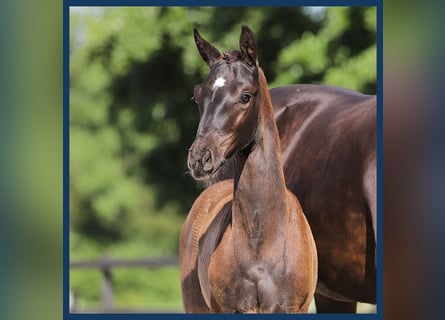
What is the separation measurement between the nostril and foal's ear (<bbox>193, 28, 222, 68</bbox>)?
46 cm

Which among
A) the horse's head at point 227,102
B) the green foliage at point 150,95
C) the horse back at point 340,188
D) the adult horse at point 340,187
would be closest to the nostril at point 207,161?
the horse's head at point 227,102

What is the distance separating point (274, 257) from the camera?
13.1ft

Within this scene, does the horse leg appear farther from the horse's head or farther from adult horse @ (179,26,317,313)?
the horse's head

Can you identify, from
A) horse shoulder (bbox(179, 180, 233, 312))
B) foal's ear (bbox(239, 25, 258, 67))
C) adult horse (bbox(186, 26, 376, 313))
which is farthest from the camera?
horse shoulder (bbox(179, 180, 233, 312))

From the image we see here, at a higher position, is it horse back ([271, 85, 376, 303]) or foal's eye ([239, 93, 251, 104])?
foal's eye ([239, 93, 251, 104])

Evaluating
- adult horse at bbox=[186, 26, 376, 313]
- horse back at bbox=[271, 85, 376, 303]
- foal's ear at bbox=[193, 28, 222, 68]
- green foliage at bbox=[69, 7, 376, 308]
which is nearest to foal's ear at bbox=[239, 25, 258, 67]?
foal's ear at bbox=[193, 28, 222, 68]

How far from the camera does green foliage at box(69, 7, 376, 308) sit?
7680 millimetres

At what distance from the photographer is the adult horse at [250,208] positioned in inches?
152

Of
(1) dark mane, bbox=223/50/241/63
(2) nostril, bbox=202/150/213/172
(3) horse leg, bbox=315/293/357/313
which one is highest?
(1) dark mane, bbox=223/50/241/63

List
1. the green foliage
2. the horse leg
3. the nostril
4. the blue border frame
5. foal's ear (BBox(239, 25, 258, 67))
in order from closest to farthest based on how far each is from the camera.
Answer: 1. the blue border frame
2. the nostril
3. foal's ear (BBox(239, 25, 258, 67))
4. the horse leg
5. the green foliage
